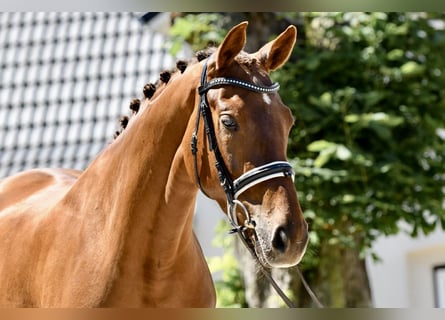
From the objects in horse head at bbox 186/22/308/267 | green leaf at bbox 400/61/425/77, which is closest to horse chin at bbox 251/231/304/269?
horse head at bbox 186/22/308/267

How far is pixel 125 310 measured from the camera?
4.88 ft

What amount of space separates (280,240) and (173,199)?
1.34ft

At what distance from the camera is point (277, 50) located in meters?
2.22

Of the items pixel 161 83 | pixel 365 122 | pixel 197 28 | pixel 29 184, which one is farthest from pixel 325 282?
pixel 161 83

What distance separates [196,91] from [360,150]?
9.93 feet

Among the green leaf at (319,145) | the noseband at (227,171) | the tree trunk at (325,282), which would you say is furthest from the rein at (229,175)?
the tree trunk at (325,282)

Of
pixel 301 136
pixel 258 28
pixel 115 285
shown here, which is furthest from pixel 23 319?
pixel 258 28

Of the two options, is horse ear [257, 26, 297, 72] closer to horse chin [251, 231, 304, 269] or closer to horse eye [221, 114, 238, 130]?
horse eye [221, 114, 238, 130]

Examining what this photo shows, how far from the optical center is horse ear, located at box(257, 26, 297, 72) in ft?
7.23

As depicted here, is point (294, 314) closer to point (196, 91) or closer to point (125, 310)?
point (125, 310)

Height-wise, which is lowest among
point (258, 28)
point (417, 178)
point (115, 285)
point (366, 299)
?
point (366, 299)

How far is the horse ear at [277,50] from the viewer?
86.7 inches

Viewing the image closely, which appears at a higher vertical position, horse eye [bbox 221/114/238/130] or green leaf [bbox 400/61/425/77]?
green leaf [bbox 400/61/425/77]

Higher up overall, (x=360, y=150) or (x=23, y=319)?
(x=360, y=150)
